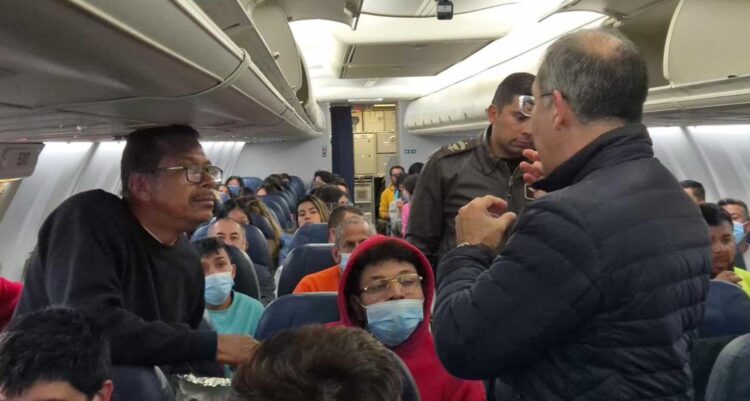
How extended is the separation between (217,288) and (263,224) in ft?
9.86

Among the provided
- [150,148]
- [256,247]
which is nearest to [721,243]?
[256,247]

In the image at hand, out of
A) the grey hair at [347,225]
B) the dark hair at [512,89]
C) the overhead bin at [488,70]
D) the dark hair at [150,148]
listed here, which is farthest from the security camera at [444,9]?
the dark hair at [150,148]

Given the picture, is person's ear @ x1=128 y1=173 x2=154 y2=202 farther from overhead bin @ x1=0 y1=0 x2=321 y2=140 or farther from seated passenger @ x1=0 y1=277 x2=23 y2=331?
seated passenger @ x1=0 y1=277 x2=23 y2=331

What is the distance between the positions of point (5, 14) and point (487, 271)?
112 centimetres

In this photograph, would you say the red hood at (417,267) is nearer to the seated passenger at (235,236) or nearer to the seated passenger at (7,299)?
the seated passenger at (7,299)

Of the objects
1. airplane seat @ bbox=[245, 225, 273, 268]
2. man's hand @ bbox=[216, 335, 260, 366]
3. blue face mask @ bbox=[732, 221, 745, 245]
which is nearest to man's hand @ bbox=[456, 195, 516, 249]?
man's hand @ bbox=[216, 335, 260, 366]

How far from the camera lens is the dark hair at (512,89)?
114 inches

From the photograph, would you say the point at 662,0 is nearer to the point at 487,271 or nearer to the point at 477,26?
the point at 477,26

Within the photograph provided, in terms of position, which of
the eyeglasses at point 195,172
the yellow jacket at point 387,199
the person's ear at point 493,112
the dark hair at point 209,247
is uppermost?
the person's ear at point 493,112

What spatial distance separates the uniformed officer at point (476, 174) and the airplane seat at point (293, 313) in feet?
1.68

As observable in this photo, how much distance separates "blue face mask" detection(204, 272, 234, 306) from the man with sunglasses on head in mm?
1498

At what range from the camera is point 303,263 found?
459cm

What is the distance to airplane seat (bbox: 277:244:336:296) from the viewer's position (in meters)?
4.57

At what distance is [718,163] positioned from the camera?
7605mm
